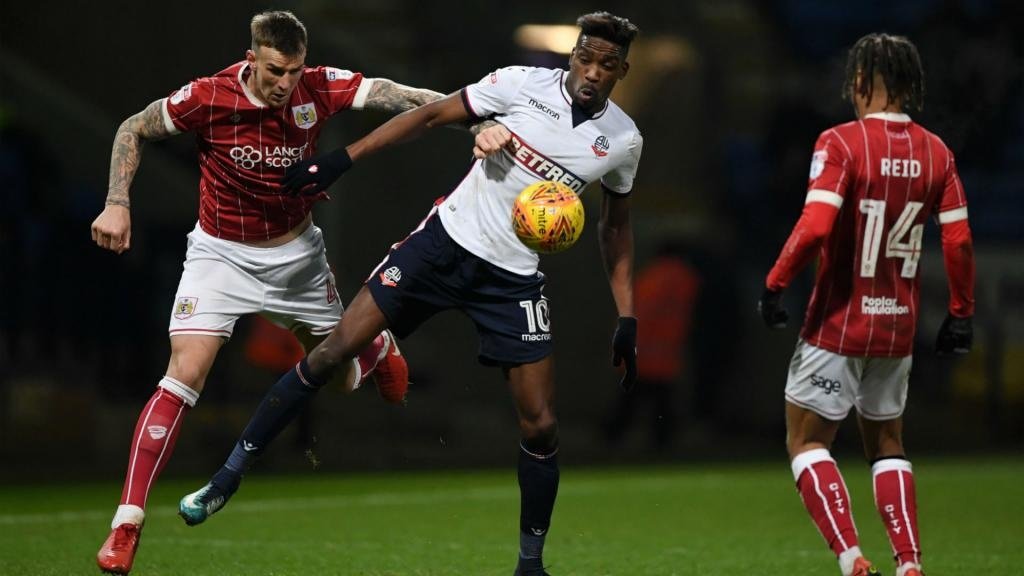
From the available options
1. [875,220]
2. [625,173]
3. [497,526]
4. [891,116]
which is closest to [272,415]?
[625,173]

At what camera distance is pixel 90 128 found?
13.6 meters

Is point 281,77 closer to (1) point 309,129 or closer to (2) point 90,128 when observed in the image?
(1) point 309,129

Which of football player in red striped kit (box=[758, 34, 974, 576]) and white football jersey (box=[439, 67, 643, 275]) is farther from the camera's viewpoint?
white football jersey (box=[439, 67, 643, 275])

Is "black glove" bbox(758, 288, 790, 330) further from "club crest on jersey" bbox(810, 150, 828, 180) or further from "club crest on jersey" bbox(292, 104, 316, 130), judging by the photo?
"club crest on jersey" bbox(292, 104, 316, 130)

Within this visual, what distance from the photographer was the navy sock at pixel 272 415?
239 inches

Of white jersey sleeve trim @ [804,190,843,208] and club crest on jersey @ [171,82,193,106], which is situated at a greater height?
white jersey sleeve trim @ [804,190,843,208]

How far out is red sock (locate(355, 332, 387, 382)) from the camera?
6.86m

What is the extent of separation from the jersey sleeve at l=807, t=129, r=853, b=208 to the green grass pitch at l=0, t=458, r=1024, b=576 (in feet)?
7.42

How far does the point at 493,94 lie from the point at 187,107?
1291 mm

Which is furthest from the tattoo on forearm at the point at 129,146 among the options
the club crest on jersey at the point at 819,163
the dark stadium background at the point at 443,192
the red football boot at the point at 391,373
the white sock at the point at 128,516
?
the dark stadium background at the point at 443,192

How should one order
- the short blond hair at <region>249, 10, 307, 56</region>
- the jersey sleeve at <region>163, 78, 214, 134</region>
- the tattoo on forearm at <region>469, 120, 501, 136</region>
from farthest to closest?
the jersey sleeve at <region>163, 78, 214, 134</region> < the short blond hair at <region>249, 10, 307, 56</region> < the tattoo on forearm at <region>469, 120, 501, 136</region>

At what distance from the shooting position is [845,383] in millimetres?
5555

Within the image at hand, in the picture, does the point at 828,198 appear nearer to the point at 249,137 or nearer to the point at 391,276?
the point at 391,276

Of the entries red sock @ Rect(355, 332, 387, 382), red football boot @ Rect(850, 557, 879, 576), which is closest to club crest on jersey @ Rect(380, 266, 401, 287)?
red sock @ Rect(355, 332, 387, 382)
